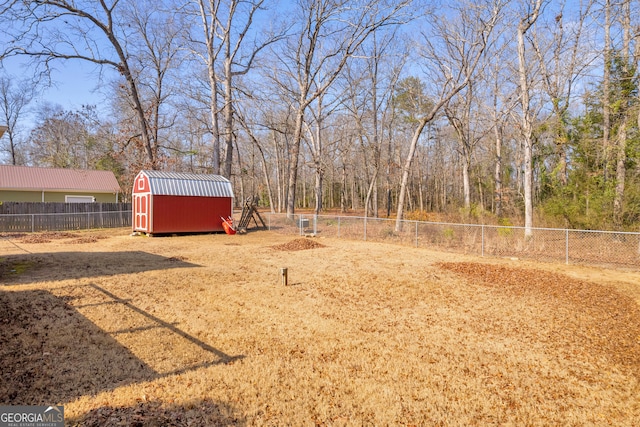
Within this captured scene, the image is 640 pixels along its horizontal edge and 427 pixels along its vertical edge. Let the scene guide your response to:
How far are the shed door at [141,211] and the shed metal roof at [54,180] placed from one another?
13119 mm

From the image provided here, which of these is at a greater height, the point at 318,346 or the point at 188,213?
the point at 188,213

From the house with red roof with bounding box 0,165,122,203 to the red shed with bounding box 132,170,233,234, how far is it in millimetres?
13153

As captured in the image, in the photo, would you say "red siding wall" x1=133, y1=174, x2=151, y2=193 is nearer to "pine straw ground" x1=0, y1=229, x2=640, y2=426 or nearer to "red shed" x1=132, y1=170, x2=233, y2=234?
"red shed" x1=132, y1=170, x2=233, y2=234

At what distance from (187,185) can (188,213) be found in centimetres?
146

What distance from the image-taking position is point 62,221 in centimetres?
2072

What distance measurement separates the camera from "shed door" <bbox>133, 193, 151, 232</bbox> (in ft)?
57.8

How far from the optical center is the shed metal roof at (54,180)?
2631 centimetres

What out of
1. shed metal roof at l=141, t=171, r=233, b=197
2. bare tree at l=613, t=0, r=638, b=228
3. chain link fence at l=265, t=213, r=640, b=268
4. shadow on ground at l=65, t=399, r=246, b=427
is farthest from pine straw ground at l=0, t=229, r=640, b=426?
shed metal roof at l=141, t=171, r=233, b=197

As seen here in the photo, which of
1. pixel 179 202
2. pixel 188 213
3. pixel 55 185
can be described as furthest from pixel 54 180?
pixel 188 213

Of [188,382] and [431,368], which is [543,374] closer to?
[431,368]

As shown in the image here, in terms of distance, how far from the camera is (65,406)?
3176 millimetres

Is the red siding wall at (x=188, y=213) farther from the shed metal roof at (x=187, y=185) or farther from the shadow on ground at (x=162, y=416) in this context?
the shadow on ground at (x=162, y=416)

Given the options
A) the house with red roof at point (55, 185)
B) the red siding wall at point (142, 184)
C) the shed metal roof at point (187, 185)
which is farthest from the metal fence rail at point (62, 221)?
the house with red roof at point (55, 185)

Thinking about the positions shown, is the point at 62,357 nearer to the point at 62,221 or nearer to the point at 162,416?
the point at 162,416
